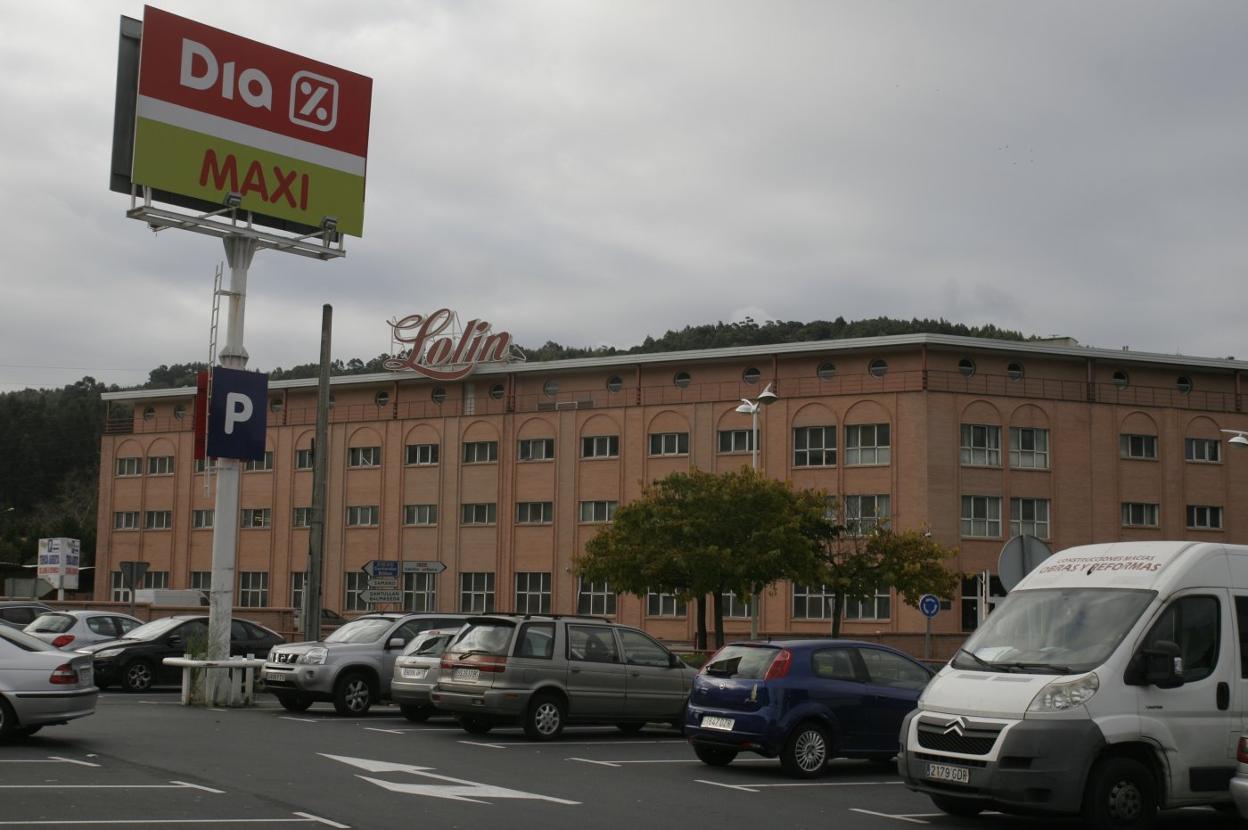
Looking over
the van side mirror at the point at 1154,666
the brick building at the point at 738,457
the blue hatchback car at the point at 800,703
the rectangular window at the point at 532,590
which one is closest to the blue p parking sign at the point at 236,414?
the blue hatchback car at the point at 800,703

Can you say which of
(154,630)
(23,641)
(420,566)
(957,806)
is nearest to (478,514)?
(420,566)

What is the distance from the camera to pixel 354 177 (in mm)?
26812

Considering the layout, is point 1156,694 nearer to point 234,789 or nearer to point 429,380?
point 234,789

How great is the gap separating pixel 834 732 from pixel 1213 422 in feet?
167

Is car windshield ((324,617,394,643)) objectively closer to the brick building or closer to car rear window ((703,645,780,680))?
car rear window ((703,645,780,680))

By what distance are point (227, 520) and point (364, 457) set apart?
47870mm

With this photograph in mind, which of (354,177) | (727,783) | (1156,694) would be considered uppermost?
(354,177)

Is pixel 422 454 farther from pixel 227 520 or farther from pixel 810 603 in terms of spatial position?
pixel 227 520

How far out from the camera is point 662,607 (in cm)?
6144

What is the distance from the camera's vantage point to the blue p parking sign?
77.0ft

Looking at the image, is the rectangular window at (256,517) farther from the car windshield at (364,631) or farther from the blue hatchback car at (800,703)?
the blue hatchback car at (800,703)


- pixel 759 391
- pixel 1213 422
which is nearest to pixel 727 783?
pixel 759 391

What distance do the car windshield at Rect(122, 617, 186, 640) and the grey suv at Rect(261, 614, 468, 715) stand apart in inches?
213

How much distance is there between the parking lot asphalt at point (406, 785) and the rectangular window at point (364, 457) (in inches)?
2017
